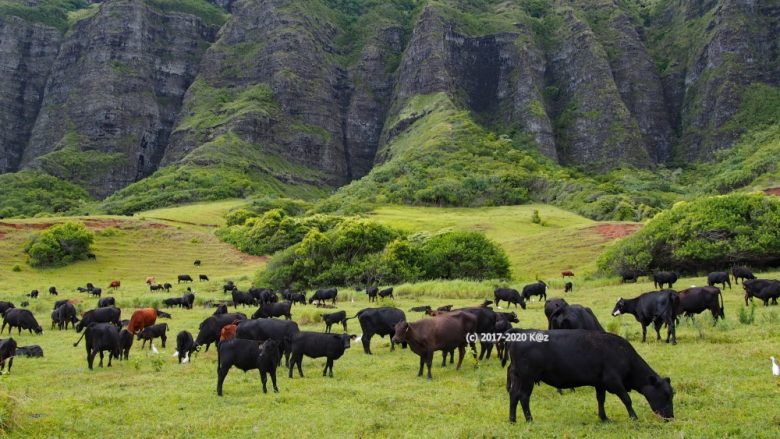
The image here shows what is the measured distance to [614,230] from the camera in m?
72.4

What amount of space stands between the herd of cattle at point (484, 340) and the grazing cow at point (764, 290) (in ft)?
0.13

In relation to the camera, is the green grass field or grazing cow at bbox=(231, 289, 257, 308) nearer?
the green grass field

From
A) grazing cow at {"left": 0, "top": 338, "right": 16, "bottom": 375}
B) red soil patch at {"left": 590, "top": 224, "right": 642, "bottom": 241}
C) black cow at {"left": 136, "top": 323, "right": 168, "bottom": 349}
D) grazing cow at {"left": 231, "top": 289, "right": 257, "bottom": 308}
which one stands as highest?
red soil patch at {"left": 590, "top": 224, "right": 642, "bottom": 241}

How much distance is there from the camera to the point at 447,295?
42.6 meters

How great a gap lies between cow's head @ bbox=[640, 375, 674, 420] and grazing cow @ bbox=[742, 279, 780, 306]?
17.9 meters

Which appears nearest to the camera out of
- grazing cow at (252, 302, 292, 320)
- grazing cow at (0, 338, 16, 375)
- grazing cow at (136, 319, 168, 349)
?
grazing cow at (0, 338, 16, 375)

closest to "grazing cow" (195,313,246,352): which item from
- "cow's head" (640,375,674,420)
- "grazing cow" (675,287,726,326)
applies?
"cow's head" (640,375,674,420)

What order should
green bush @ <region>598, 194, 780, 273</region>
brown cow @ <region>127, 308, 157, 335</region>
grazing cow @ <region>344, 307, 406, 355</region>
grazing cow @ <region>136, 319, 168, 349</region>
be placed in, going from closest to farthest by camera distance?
grazing cow @ <region>344, 307, 406, 355</region> < grazing cow @ <region>136, 319, 168, 349</region> < brown cow @ <region>127, 308, 157, 335</region> < green bush @ <region>598, 194, 780, 273</region>

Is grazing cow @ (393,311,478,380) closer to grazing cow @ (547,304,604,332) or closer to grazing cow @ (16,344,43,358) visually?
grazing cow @ (547,304,604,332)

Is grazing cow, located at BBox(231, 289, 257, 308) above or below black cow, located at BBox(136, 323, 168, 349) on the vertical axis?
below

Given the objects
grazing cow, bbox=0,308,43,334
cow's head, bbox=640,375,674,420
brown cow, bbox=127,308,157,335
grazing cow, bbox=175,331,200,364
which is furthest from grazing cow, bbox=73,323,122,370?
cow's head, bbox=640,375,674,420

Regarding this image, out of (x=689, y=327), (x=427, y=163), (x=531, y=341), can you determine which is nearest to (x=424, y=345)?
(x=531, y=341)

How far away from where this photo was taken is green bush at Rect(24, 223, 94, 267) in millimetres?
75562

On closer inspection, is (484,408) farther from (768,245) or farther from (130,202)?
(130,202)
